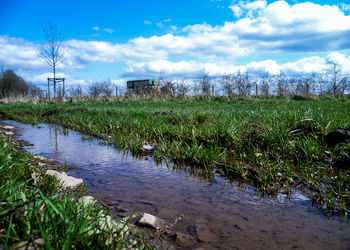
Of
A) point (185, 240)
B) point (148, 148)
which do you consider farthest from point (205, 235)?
point (148, 148)

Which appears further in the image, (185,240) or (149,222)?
(149,222)

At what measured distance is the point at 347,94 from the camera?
23.8 meters

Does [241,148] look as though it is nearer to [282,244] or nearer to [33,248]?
[282,244]

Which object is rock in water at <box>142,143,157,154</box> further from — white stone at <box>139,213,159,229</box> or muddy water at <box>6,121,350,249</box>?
white stone at <box>139,213,159,229</box>

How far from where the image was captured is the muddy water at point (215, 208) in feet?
4.98

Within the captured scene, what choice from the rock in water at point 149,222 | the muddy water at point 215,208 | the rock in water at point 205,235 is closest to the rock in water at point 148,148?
the muddy water at point 215,208

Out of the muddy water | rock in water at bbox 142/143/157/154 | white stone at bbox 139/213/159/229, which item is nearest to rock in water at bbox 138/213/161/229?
white stone at bbox 139/213/159/229

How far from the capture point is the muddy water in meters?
1.52

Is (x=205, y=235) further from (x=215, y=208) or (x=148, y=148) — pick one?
(x=148, y=148)

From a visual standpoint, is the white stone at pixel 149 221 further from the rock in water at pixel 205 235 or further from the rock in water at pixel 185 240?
the rock in water at pixel 205 235

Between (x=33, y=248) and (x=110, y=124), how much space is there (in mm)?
5183

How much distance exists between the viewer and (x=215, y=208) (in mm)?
1954

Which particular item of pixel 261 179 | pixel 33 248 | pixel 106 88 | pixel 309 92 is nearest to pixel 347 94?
pixel 309 92

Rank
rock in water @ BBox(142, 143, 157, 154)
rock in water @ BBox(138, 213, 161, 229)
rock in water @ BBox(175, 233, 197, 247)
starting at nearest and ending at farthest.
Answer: rock in water @ BBox(175, 233, 197, 247), rock in water @ BBox(138, 213, 161, 229), rock in water @ BBox(142, 143, 157, 154)
